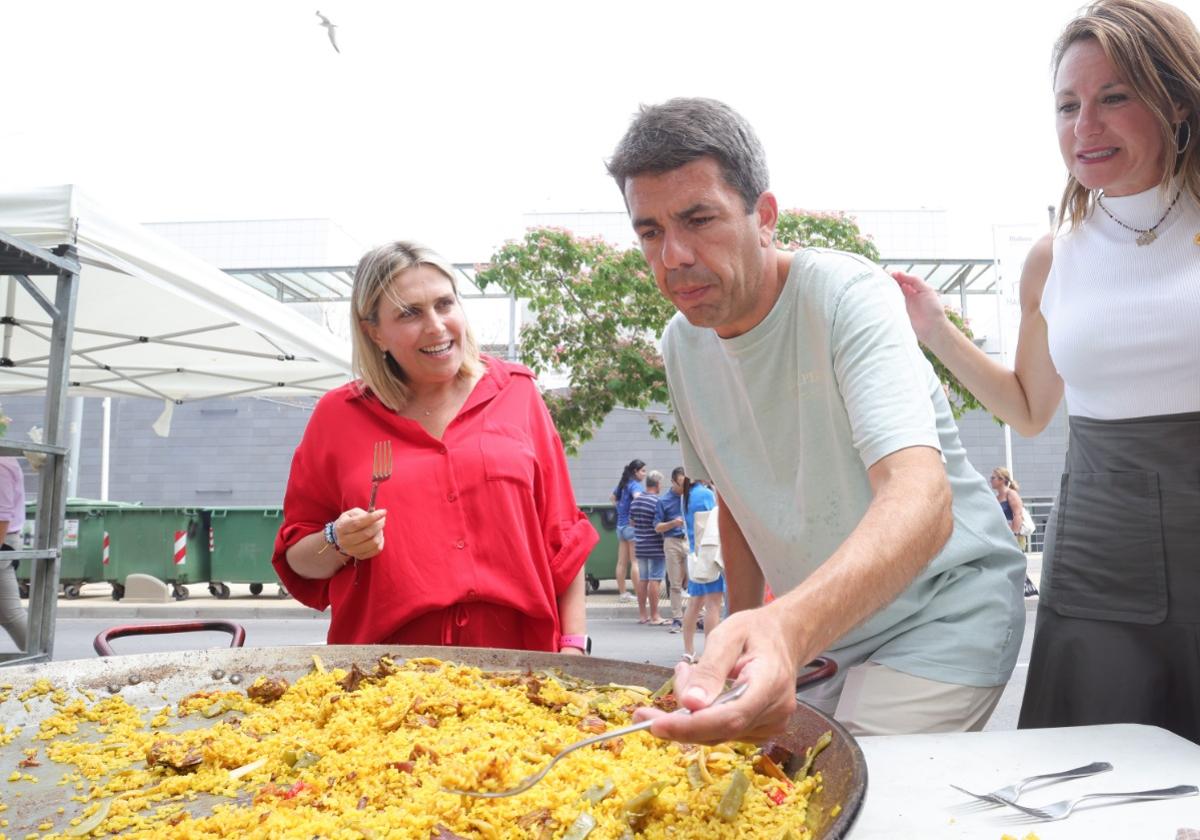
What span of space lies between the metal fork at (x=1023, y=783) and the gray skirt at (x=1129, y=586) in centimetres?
43

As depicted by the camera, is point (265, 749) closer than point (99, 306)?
Yes

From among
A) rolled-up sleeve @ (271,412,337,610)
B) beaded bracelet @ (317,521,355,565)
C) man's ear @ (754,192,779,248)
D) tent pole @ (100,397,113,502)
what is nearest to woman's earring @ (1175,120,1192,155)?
man's ear @ (754,192,779,248)

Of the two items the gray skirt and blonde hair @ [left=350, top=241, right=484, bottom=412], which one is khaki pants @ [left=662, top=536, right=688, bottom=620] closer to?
blonde hair @ [left=350, top=241, right=484, bottom=412]

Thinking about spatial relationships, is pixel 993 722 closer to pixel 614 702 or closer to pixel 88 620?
pixel 614 702

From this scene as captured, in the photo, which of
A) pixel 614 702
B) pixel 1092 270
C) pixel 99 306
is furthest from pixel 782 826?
pixel 99 306

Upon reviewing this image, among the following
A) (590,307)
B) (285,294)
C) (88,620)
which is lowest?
(88,620)

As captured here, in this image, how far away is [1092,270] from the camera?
5.69 feet

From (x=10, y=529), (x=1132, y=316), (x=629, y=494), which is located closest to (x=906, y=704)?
(x=1132, y=316)

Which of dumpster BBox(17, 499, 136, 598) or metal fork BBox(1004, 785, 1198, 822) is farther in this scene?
dumpster BBox(17, 499, 136, 598)

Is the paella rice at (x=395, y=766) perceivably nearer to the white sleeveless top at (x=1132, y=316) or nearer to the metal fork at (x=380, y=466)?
the metal fork at (x=380, y=466)

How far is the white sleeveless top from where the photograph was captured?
62.0 inches

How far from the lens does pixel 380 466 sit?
209cm

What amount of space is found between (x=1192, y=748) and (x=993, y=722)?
16.7ft

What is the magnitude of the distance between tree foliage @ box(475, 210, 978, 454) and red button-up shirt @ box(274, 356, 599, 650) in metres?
8.79
